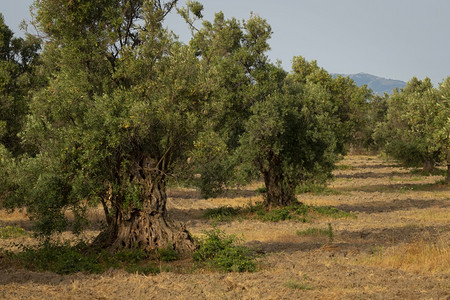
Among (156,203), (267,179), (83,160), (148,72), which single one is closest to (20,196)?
(83,160)

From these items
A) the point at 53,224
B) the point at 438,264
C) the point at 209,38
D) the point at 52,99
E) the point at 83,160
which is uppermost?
the point at 209,38

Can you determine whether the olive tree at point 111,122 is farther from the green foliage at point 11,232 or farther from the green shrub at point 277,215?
the green shrub at point 277,215

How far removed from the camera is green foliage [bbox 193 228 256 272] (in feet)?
Answer: 45.6

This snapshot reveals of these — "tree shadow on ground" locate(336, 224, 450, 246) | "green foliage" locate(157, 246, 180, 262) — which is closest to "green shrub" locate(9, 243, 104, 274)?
"green foliage" locate(157, 246, 180, 262)

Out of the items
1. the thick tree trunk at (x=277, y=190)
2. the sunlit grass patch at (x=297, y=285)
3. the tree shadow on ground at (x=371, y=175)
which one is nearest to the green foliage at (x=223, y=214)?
the thick tree trunk at (x=277, y=190)

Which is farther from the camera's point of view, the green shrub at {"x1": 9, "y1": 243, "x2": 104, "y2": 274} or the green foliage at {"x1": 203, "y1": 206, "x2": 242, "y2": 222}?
the green foliage at {"x1": 203, "y1": 206, "x2": 242, "y2": 222}

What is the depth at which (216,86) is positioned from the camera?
1541 centimetres

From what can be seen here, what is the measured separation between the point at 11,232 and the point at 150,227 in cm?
940

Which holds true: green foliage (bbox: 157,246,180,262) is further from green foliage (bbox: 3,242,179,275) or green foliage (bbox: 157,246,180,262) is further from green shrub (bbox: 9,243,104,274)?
green shrub (bbox: 9,243,104,274)

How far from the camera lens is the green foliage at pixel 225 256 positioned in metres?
13.9

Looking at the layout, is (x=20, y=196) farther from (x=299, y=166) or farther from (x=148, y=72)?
(x=299, y=166)

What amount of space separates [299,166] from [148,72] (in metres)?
14.0

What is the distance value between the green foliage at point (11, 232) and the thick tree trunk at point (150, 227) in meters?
7.45

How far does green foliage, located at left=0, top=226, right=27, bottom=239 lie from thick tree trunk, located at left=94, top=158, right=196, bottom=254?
7.45 meters
